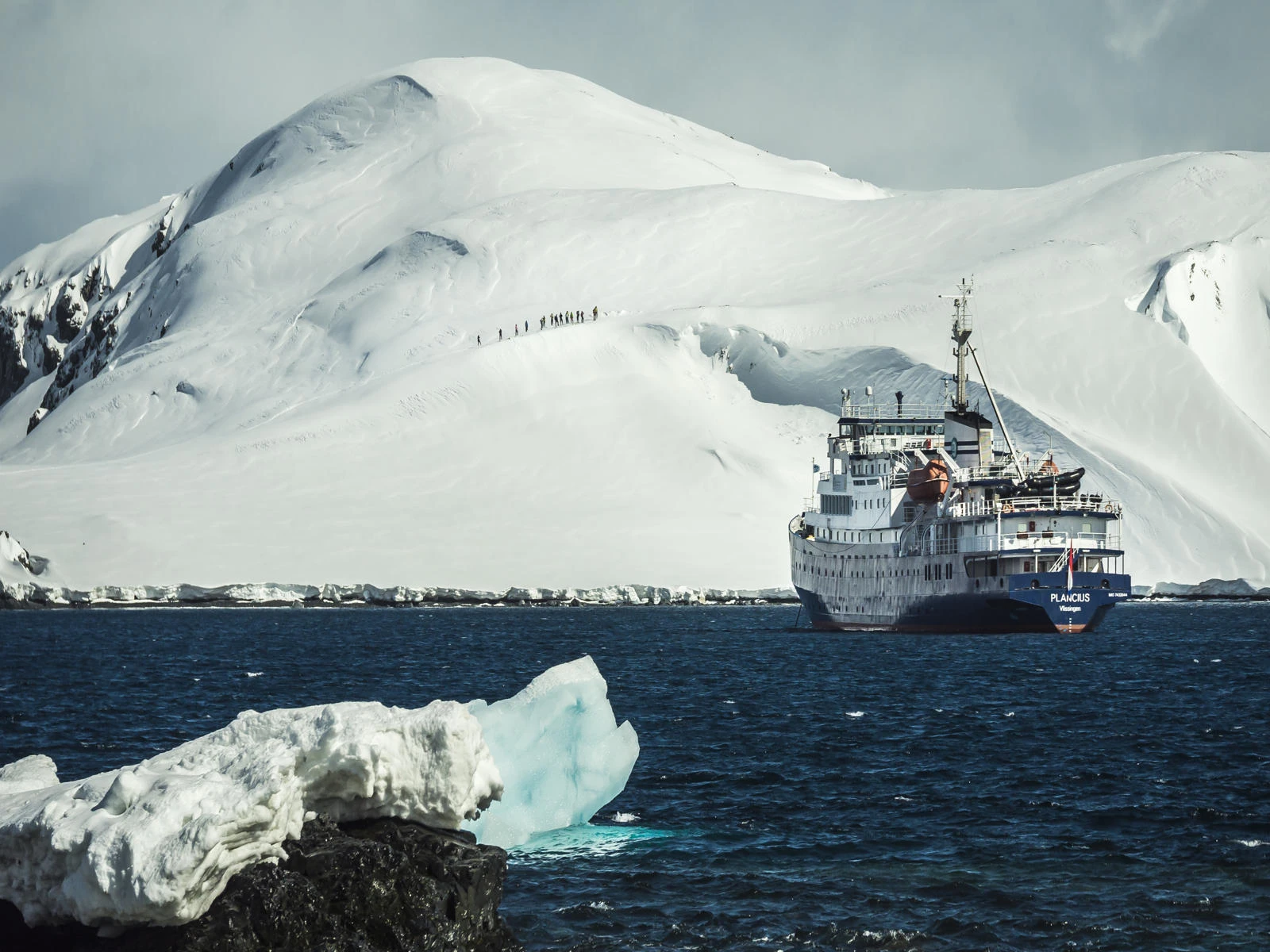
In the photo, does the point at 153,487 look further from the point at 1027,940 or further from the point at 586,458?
the point at 1027,940

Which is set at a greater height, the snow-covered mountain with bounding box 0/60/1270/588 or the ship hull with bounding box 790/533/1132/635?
the snow-covered mountain with bounding box 0/60/1270/588

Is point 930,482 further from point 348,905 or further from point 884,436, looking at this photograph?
point 348,905

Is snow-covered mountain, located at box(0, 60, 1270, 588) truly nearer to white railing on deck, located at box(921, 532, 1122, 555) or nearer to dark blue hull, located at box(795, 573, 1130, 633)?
dark blue hull, located at box(795, 573, 1130, 633)

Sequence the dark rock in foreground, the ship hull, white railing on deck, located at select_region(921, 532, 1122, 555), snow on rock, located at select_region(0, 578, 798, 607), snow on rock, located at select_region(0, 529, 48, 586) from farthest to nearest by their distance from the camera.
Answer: snow on rock, located at select_region(0, 578, 798, 607) < snow on rock, located at select_region(0, 529, 48, 586) < the ship hull < white railing on deck, located at select_region(921, 532, 1122, 555) < the dark rock in foreground

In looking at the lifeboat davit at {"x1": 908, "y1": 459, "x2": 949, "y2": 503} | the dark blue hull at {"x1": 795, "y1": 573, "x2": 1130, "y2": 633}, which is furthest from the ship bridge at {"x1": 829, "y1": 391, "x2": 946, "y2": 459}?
the dark blue hull at {"x1": 795, "y1": 573, "x2": 1130, "y2": 633}

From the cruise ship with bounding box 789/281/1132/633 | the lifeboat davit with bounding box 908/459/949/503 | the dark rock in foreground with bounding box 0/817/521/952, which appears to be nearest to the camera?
the dark rock in foreground with bounding box 0/817/521/952

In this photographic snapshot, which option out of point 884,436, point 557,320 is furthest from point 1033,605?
point 557,320

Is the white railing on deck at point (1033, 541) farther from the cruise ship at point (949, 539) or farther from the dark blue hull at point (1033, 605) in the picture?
the dark blue hull at point (1033, 605)

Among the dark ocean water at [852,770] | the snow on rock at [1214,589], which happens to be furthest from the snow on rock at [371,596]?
the dark ocean water at [852,770]

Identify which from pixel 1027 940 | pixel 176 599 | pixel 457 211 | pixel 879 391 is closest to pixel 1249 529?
pixel 879 391
